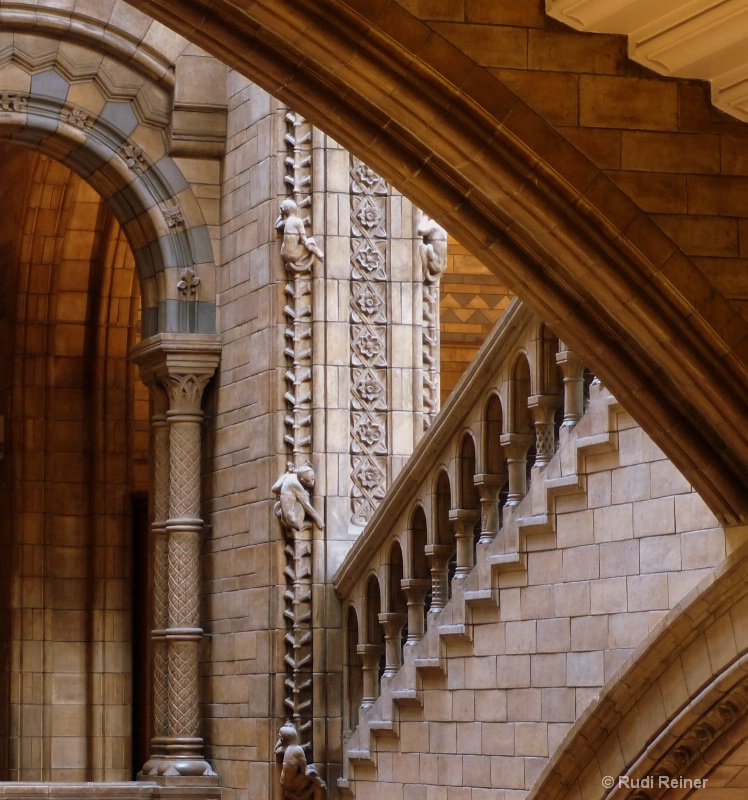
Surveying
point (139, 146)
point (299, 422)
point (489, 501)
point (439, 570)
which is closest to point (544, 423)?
point (489, 501)

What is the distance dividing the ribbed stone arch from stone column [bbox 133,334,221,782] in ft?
0.59

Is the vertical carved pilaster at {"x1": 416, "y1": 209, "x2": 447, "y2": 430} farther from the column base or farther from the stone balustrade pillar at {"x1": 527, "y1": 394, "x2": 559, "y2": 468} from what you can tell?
the stone balustrade pillar at {"x1": 527, "y1": 394, "x2": 559, "y2": 468}

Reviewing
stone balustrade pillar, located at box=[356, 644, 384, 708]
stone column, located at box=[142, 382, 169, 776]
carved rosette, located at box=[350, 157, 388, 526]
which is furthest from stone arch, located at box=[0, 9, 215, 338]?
stone balustrade pillar, located at box=[356, 644, 384, 708]

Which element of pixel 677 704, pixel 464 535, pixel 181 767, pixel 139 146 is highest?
pixel 139 146

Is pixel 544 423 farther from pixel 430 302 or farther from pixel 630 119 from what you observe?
pixel 430 302

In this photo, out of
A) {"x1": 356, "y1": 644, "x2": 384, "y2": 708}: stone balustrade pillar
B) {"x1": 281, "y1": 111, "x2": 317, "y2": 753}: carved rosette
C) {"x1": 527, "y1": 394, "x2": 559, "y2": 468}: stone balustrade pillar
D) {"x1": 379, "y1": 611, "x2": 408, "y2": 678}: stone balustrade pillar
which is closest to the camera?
{"x1": 527, "y1": 394, "x2": 559, "y2": 468}: stone balustrade pillar

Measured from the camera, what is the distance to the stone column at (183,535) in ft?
36.0

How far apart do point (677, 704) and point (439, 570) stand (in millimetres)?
2320

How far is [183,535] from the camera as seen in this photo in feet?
36.4

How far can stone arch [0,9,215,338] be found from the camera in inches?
440

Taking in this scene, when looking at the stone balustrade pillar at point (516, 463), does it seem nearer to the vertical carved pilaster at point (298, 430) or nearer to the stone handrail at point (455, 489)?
the stone handrail at point (455, 489)

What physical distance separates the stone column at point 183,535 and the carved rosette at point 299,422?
2.65ft

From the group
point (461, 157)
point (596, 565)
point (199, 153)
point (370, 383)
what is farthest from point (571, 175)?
point (199, 153)

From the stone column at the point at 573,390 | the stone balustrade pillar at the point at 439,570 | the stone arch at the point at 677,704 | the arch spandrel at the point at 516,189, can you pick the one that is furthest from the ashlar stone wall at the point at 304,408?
the arch spandrel at the point at 516,189
